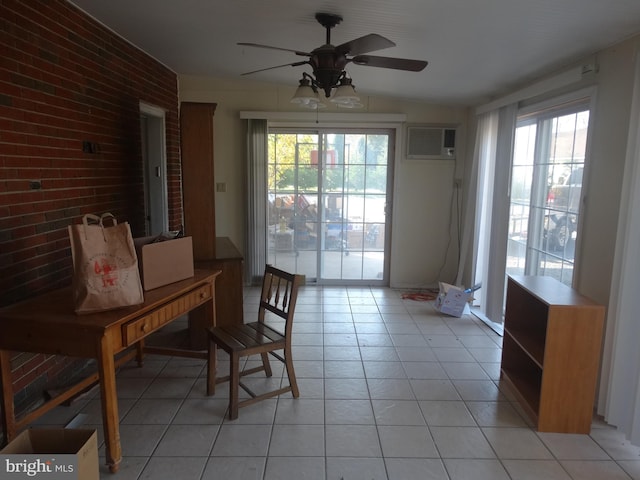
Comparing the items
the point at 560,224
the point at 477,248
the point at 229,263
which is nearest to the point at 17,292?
the point at 229,263

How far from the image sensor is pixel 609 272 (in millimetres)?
2547

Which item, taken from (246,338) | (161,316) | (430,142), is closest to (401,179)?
(430,142)

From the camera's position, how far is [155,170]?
173 inches

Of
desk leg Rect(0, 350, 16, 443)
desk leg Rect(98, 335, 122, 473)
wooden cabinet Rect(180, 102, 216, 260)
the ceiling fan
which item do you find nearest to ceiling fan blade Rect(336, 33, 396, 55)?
the ceiling fan

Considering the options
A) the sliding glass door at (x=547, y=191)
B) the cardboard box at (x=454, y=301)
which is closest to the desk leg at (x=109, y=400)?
the sliding glass door at (x=547, y=191)

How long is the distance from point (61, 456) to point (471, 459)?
72.3 inches

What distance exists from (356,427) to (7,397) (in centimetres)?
175

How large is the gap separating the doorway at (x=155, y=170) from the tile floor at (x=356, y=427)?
65.8 inches

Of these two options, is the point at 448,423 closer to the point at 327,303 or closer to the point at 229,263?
the point at 229,263

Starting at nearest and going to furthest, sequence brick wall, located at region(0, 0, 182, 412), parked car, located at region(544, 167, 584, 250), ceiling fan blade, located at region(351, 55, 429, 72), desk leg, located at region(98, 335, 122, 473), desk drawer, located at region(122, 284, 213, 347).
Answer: desk leg, located at region(98, 335, 122, 473) → desk drawer, located at region(122, 284, 213, 347) → brick wall, located at region(0, 0, 182, 412) → ceiling fan blade, located at region(351, 55, 429, 72) → parked car, located at region(544, 167, 584, 250)

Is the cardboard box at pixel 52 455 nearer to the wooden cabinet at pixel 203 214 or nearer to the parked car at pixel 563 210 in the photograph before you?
the wooden cabinet at pixel 203 214

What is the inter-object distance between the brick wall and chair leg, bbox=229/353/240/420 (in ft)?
3.70

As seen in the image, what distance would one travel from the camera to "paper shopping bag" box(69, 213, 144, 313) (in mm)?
1903

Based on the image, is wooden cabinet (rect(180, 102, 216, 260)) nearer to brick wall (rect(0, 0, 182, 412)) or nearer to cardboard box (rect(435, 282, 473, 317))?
brick wall (rect(0, 0, 182, 412))
